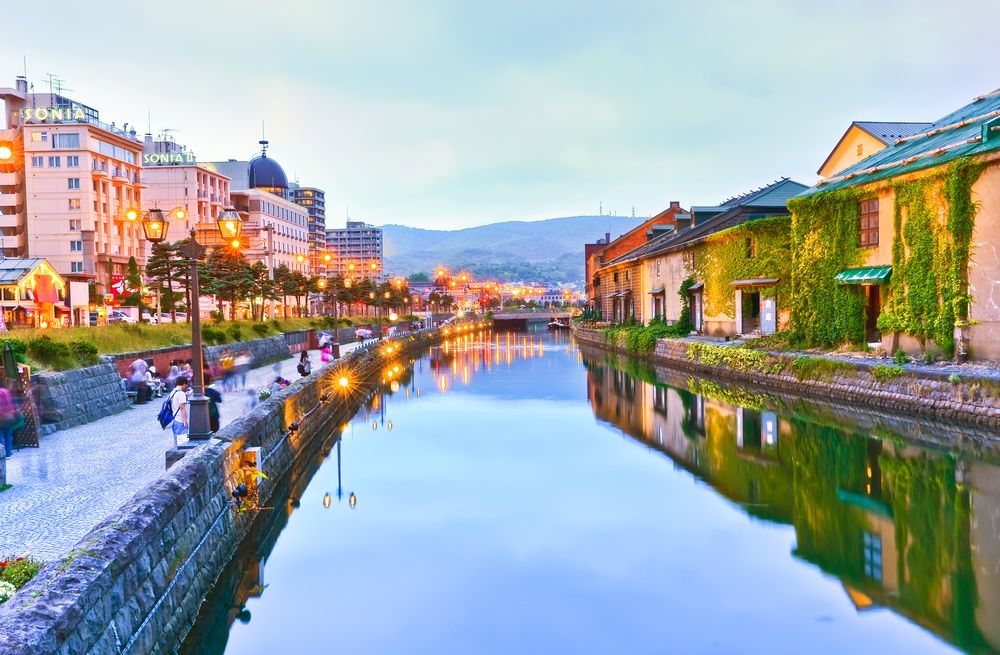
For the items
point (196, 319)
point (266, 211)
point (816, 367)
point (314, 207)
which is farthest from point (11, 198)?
point (314, 207)

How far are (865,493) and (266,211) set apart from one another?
A: 294ft

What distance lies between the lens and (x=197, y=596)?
29.2 feet

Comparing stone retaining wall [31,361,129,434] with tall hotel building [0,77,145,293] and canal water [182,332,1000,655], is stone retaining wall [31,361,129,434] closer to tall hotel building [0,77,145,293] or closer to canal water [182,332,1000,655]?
canal water [182,332,1000,655]

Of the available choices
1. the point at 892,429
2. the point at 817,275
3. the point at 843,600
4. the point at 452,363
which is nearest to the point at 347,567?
the point at 843,600

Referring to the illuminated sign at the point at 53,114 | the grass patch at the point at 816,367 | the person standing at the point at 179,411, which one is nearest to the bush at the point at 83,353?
the person standing at the point at 179,411

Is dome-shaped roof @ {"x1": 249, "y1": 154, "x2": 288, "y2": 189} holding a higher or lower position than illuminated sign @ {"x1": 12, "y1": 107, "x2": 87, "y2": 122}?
higher

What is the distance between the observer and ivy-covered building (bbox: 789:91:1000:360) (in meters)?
20.9

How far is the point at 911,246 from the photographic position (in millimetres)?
23656

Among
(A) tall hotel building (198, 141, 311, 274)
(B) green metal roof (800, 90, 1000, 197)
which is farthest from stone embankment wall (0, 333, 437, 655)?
(A) tall hotel building (198, 141, 311, 274)

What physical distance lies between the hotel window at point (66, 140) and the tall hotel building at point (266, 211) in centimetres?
1402

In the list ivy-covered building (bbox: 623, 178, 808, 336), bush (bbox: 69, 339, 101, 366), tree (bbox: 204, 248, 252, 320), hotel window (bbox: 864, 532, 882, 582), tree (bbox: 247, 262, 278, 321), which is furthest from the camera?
tree (bbox: 247, 262, 278, 321)

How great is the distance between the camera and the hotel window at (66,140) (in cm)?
6700

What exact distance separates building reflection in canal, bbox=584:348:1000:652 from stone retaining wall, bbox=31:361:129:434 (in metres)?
14.2

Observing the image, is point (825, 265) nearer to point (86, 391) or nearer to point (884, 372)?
point (884, 372)
